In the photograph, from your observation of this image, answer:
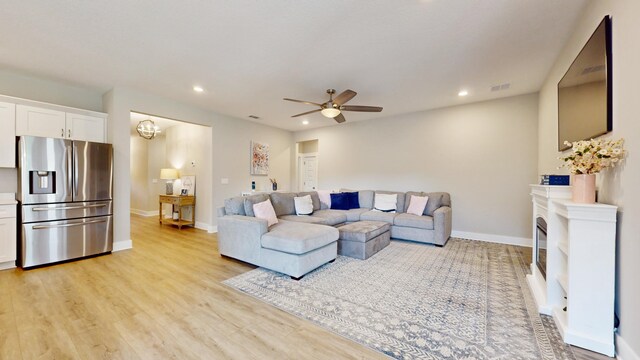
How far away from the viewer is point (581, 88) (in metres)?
2.21

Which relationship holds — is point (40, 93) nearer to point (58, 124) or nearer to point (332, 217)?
point (58, 124)

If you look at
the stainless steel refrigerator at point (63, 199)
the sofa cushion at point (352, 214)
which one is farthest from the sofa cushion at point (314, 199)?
the stainless steel refrigerator at point (63, 199)

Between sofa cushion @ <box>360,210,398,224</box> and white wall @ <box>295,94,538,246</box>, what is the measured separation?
1.10 m

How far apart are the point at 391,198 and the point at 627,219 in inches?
145

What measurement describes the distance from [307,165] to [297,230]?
15.0 feet

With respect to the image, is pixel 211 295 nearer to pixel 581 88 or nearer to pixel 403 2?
pixel 403 2

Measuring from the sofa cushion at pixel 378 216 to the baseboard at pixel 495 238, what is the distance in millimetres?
1399

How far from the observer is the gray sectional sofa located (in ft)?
9.53

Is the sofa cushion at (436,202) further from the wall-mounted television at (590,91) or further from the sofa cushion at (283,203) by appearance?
the sofa cushion at (283,203)

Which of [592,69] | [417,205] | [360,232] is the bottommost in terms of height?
[360,232]

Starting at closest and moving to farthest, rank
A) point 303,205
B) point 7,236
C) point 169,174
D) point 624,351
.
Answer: point 624,351 → point 7,236 → point 303,205 → point 169,174

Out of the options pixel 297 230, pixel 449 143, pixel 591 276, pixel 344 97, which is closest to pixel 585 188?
pixel 591 276

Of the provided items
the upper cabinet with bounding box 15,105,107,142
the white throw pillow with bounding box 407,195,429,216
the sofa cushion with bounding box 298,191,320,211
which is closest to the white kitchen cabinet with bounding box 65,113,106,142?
the upper cabinet with bounding box 15,105,107,142

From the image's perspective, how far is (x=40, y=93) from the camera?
145 inches
